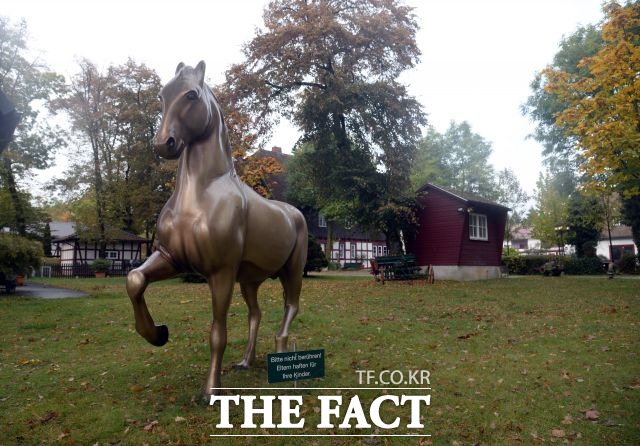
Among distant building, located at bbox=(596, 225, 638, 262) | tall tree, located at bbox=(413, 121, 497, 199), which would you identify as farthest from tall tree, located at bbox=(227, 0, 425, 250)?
distant building, located at bbox=(596, 225, 638, 262)

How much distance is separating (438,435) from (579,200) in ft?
122

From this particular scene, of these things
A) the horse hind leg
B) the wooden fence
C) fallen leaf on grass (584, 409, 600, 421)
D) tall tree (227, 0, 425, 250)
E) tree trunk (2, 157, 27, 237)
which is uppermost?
tall tree (227, 0, 425, 250)

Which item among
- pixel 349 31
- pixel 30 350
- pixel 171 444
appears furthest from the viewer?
pixel 349 31

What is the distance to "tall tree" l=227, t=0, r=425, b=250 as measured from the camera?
23.1m

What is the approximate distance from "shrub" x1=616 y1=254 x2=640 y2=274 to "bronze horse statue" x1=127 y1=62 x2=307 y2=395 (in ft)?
116

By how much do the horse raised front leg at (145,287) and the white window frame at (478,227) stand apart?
22.9 m

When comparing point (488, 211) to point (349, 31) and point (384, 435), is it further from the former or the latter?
point (384, 435)

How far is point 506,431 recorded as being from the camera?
4.91 metres

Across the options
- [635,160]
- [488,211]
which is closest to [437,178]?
[488,211]

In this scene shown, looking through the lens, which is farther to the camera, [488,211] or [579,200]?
[579,200]

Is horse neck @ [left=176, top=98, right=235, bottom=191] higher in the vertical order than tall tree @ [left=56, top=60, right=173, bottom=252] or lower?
lower

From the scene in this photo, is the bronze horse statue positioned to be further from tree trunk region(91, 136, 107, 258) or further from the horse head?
tree trunk region(91, 136, 107, 258)

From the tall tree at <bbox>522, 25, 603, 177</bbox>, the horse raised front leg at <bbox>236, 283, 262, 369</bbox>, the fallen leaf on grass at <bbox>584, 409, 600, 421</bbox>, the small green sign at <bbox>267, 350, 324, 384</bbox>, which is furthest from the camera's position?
the tall tree at <bbox>522, 25, 603, 177</bbox>

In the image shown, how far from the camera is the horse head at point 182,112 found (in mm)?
4594
